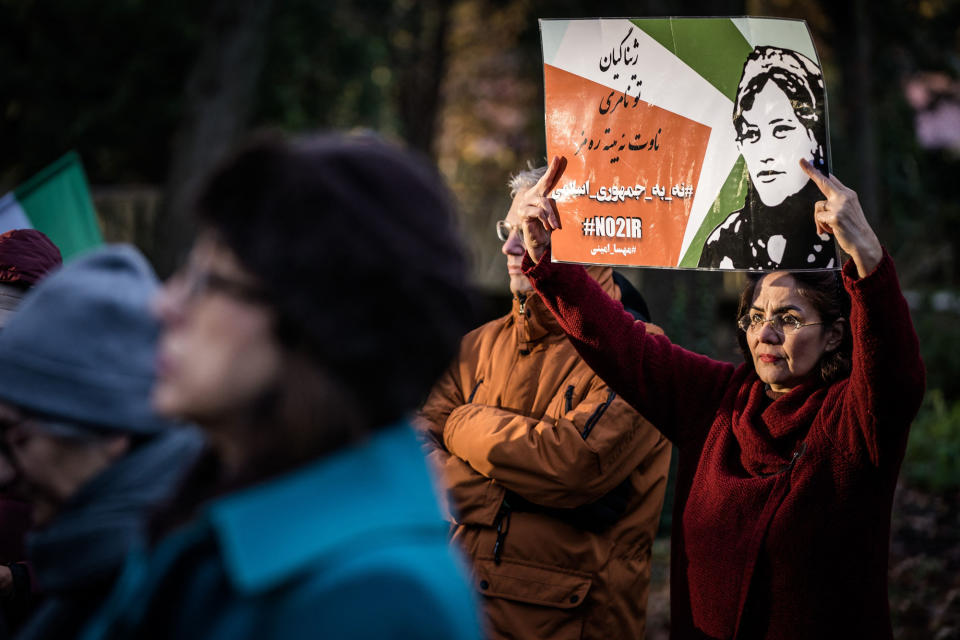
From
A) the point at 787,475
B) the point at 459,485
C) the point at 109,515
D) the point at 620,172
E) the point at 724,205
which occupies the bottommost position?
the point at 459,485

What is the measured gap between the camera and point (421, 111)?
73.5ft

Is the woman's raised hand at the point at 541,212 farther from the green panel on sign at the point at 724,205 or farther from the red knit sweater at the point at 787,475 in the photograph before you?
the green panel on sign at the point at 724,205

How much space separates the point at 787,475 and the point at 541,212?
1047mm

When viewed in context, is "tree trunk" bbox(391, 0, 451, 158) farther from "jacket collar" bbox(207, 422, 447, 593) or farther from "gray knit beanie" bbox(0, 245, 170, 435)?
"jacket collar" bbox(207, 422, 447, 593)

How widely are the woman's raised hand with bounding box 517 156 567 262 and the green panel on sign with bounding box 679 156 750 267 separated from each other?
0.41 meters

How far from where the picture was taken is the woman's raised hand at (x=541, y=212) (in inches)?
120

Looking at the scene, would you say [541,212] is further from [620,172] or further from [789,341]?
[789,341]

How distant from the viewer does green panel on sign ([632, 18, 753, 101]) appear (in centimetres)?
280

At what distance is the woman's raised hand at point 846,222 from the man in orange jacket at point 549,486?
1.00 metres

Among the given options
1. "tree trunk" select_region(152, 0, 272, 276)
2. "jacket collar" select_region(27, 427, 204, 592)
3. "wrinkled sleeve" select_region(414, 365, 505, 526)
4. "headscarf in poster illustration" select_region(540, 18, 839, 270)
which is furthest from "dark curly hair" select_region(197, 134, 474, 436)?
"tree trunk" select_region(152, 0, 272, 276)

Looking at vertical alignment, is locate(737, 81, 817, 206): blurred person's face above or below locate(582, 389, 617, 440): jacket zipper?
above

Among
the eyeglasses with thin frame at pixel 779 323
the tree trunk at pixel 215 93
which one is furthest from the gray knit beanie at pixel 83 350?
the tree trunk at pixel 215 93

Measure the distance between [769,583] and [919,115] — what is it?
1816 centimetres

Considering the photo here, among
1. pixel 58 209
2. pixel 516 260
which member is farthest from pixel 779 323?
pixel 58 209
